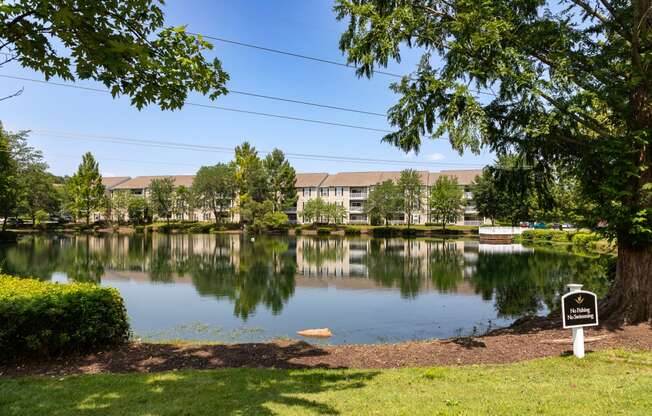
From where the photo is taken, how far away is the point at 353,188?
9125 centimetres

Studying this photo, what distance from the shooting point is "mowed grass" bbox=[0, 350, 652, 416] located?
517 cm

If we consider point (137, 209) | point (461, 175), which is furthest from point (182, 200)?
point (461, 175)

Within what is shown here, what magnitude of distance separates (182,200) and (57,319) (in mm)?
85309

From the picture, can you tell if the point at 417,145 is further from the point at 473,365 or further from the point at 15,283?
the point at 15,283

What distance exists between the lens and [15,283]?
10.0 m

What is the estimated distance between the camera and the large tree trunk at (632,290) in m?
9.83

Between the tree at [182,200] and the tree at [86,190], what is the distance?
44.7 ft

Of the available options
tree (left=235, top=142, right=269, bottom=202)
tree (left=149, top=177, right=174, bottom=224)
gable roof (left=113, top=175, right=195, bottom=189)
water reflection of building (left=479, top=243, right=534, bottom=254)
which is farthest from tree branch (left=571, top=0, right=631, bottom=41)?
gable roof (left=113, top=175, right=195, bottom=189)

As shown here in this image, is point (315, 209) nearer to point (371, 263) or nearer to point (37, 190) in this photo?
point (37, 190)

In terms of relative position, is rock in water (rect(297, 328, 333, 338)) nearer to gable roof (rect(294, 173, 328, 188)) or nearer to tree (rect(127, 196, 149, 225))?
gable roof (rect(294, 173, 328, 188))

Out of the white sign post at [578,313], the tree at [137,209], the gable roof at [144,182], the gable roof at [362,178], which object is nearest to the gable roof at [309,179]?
the gable roof at [362,178]

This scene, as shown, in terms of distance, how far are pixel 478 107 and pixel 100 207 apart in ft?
286

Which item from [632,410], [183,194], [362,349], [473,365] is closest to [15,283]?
[362,349]

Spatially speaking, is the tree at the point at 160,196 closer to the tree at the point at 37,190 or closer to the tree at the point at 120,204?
the tree at the point at 120,204
